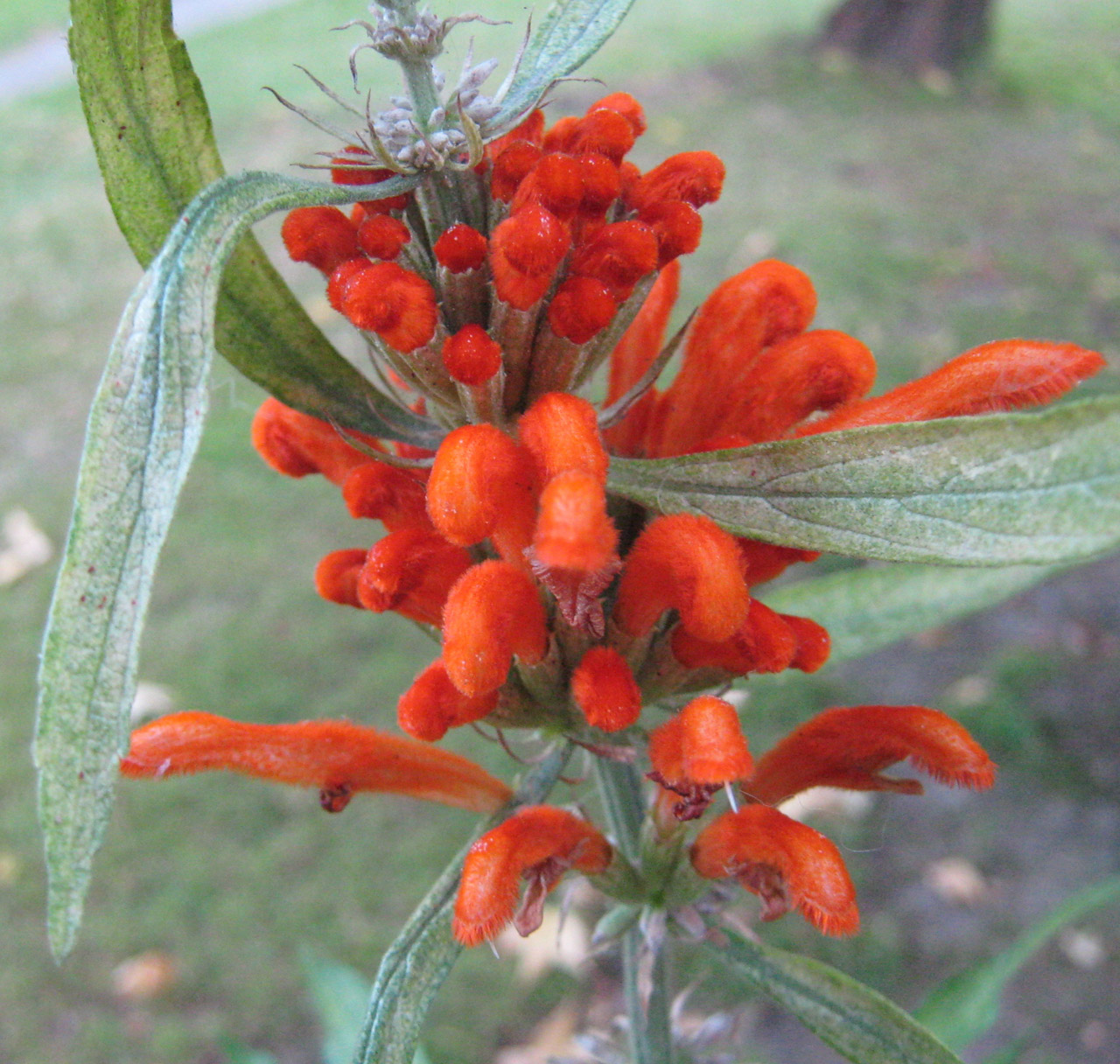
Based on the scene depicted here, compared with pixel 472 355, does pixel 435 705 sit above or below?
below

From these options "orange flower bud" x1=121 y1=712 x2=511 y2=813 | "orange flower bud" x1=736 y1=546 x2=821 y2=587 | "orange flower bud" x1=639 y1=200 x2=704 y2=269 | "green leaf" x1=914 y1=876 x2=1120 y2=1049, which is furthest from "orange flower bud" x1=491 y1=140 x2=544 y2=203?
"green leaf" x1=914 y1=876 x2=1120 y2=1049

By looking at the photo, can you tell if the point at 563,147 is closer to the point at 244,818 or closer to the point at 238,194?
the point at 238,194

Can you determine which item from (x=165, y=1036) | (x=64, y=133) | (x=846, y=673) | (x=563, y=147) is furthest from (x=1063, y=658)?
(x=64, y=133)

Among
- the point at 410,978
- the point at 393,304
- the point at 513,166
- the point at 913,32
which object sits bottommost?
the point at 410,978

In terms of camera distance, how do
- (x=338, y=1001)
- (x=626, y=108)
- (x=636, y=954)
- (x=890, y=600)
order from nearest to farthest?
1. (x=626, y=108)
2. (x=636, y=954)
3. (x=890, y=600)
4. (x=338, y=1001)

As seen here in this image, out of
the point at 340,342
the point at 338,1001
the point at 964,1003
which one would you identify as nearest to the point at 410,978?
the point at 338,1001

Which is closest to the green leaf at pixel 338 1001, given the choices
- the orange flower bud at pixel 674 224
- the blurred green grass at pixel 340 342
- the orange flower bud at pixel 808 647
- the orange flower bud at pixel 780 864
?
the blurred green grass at pixel 340 342

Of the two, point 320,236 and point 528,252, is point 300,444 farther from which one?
point 528,252

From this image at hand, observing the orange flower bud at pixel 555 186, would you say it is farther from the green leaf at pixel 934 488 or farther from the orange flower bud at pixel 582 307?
the green leaf at pixel 934 488

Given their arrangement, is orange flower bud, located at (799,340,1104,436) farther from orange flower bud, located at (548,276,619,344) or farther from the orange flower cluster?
orange flower bud, located at (548,276,619,344)
